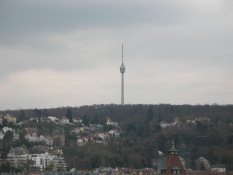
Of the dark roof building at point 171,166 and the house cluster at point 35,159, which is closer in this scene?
the dark roof building at point 171,166

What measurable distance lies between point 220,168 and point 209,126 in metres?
40.0

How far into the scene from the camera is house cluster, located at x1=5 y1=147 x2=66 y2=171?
547 ft

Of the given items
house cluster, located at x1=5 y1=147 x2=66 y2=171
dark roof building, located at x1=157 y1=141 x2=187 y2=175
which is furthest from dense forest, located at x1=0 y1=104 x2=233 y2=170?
dark roof building, located at x1=157 y1=141 x2=187 y2=175

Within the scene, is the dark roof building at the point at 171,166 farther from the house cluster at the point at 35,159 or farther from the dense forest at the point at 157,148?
the house cluster at the point at 35,159

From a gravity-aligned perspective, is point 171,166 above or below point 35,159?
above

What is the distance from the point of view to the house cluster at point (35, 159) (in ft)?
547

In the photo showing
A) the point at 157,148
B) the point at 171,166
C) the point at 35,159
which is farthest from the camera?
the point at 35,159

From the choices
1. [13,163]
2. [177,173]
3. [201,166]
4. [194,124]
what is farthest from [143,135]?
[177,173]

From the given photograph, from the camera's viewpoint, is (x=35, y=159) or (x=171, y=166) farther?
(x=35, y=159)

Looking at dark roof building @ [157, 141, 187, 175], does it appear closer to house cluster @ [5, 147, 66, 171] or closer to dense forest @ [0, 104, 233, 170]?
dense forest @ [0, 104, 233, 170]

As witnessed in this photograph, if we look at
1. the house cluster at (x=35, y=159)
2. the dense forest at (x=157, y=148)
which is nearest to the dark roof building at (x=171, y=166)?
the dense forest at (x=157, y=148)

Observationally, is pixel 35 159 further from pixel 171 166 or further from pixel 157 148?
pixel 171 166

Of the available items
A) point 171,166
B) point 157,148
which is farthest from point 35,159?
point 171,166

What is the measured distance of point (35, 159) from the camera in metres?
176
